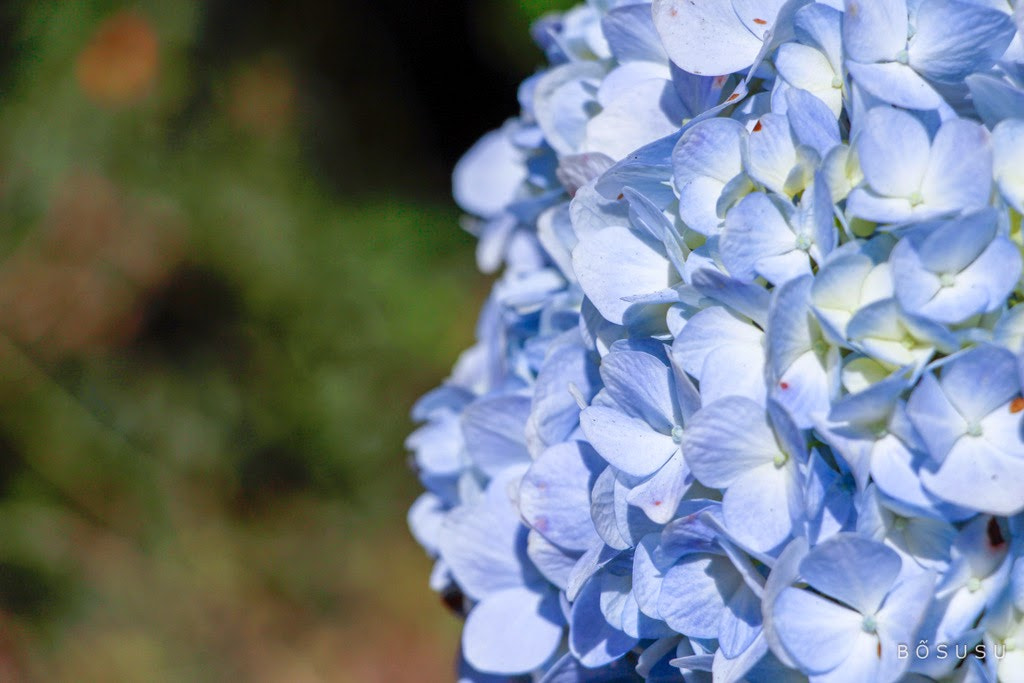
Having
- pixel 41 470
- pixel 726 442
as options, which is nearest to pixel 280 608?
pixel 41 470

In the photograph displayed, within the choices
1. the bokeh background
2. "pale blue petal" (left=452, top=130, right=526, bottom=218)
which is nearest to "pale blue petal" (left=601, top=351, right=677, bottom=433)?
"pale blue petal" (left=452, top=130, right=526, bottom=218)

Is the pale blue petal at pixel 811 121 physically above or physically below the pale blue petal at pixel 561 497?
above

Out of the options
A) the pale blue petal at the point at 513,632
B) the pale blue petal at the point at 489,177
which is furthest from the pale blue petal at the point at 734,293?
the pale blue petal at the point at 489,177

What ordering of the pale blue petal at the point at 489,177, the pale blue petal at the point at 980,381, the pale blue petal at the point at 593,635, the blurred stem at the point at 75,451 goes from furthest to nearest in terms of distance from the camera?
the blurred stem at the point at 75,451 → the pale blue petal at the point at 489,177 → the pale blue petal at the point at 593,635 → the pale blue petal at the point at 980,381

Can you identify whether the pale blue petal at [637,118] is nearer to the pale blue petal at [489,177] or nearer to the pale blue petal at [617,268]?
the pale blue petal at [617,268]

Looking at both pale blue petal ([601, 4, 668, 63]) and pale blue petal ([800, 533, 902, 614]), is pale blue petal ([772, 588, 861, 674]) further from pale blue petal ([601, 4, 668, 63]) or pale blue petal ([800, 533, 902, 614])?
pale blue petal ([601, 4, 668, 63])

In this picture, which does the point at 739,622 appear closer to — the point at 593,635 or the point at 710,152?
the point at 593,635

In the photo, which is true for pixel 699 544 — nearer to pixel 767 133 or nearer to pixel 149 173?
pixel 767 133
